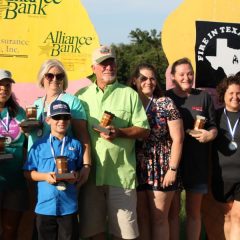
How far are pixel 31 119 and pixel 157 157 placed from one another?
1.33m

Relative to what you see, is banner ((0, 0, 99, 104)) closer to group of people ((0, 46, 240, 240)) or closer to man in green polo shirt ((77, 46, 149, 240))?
group of people ((0, 46, 240, 240))

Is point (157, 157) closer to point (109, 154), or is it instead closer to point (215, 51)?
point (109, 154)

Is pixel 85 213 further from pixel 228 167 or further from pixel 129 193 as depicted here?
pixel 228 167

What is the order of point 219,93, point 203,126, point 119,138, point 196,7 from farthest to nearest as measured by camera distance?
point 196,7 → point 219,93 → point 203,126 → point 119,138

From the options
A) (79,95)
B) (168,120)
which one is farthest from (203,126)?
(79,95)

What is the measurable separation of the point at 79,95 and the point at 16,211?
1305 mm

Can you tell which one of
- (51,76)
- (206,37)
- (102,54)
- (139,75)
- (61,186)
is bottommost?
(61,186)

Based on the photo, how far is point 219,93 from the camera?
5406mm

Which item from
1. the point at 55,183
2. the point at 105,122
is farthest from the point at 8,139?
the point at 105,122

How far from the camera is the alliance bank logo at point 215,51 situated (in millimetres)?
6324

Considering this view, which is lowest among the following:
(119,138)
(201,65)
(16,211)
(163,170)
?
(16,211)

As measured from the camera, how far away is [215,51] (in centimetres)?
637

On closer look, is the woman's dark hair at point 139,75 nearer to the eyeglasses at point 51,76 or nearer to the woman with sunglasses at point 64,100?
the woman with sunglasses at point 64,100

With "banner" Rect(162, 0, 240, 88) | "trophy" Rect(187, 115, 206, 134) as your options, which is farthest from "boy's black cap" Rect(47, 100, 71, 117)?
"banner" Rect(162, 0, 240, 88)
